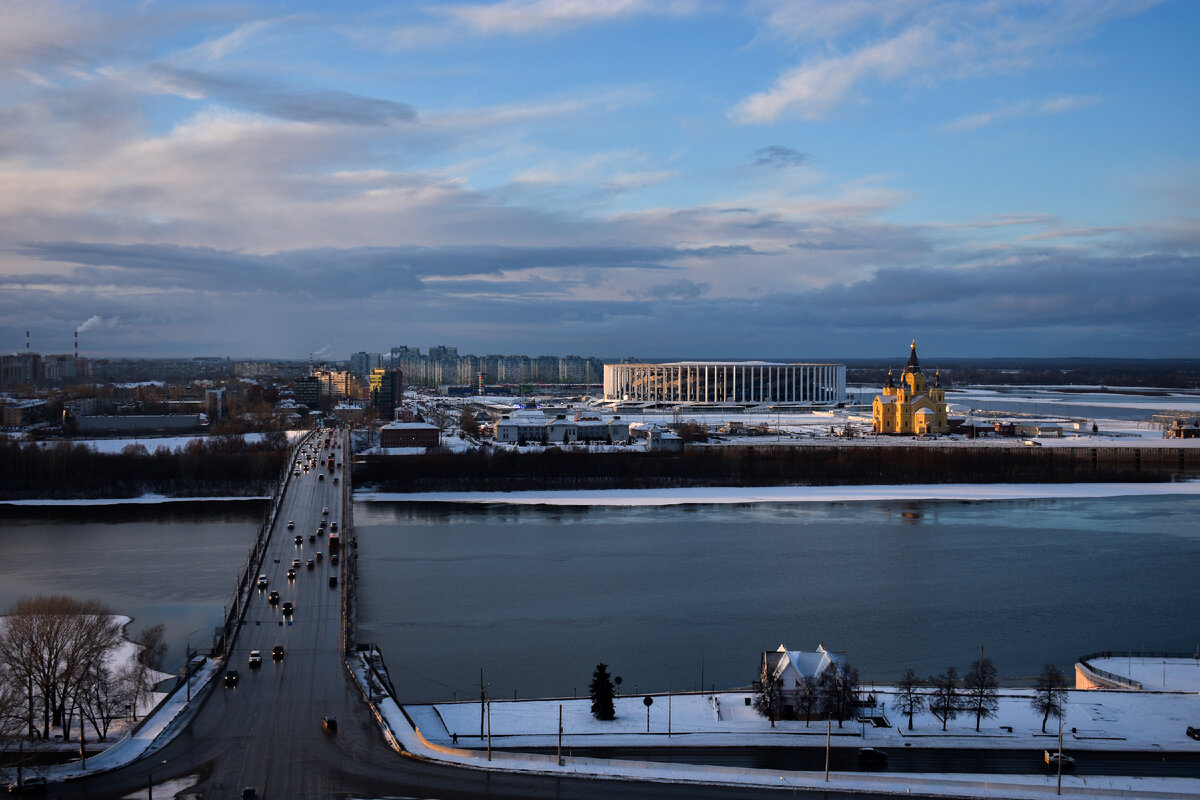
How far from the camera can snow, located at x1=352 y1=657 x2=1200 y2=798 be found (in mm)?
6289

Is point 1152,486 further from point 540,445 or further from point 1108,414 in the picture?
point 1108,414

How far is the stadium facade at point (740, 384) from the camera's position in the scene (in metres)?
46.9

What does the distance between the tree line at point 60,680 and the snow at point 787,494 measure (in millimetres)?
12488

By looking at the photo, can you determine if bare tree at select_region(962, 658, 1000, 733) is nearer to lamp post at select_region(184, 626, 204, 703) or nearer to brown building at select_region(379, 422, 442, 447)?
lamp post at select_region(184, 626, 204, 703)

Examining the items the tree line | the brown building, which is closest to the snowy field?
the tree line

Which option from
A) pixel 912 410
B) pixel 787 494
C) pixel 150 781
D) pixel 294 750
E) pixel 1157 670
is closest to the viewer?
pixel 150 781

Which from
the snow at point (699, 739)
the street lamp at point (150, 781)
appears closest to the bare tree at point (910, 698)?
the snow at point (699, 739)

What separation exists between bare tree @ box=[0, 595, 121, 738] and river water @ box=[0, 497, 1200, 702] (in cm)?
148

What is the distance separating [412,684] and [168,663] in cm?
227

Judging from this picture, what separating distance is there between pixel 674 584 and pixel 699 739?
518 cm

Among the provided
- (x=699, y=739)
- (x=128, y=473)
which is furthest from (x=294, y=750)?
(x=128, y=473)

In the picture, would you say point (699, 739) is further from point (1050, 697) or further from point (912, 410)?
point (912, 410)

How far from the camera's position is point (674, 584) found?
12.3m

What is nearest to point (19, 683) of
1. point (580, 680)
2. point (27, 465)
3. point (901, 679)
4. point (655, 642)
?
point (580, 680)
